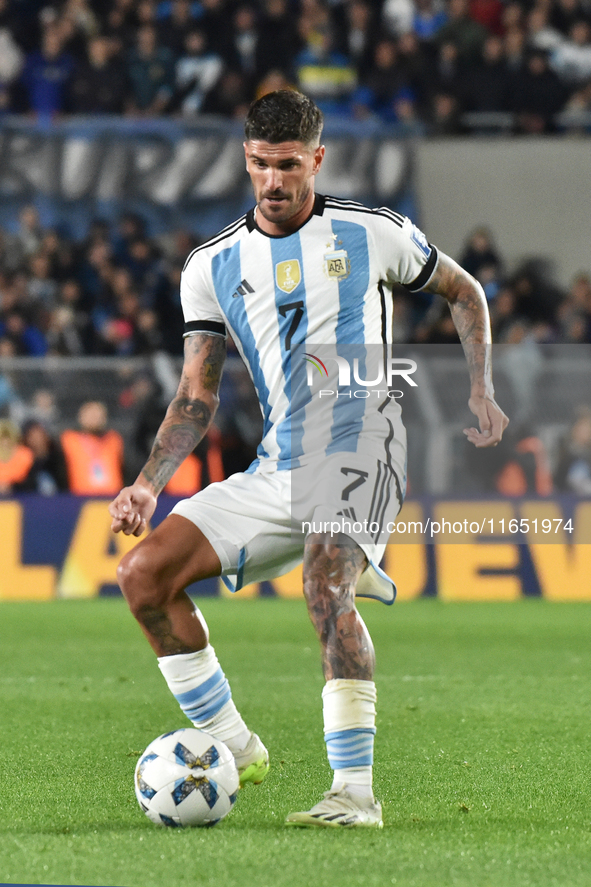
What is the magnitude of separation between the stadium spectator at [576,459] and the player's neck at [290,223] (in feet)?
26.8

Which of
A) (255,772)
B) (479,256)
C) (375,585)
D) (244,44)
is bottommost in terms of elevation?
(255,772)

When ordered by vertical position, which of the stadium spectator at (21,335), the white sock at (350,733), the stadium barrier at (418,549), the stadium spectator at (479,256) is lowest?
the stadium barrier at (418,549)

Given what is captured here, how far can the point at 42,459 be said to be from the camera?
41.1 feet

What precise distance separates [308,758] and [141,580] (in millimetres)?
1465

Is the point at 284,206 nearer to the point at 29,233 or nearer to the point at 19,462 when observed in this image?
the point at 19,462

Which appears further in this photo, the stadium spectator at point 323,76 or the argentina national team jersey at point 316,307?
the stadium spectator at point 323,76

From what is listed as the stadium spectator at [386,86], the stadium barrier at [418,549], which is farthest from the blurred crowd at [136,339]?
the stadium spectator at [386,86]

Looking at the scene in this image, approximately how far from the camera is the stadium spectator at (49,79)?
53.8ft

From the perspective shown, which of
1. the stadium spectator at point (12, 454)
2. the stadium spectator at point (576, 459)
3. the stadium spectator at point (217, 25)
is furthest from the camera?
the stadium spectator at point (217, 25)

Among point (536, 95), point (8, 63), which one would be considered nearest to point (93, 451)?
point (8, 63)

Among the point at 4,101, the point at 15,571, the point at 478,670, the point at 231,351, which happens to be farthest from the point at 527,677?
the point at 4,101

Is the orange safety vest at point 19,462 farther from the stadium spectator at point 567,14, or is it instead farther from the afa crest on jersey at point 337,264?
the stadium spectator at point 567,14

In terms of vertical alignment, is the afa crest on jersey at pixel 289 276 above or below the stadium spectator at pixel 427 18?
below

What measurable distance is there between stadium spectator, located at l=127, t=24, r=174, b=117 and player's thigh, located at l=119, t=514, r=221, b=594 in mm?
12959
